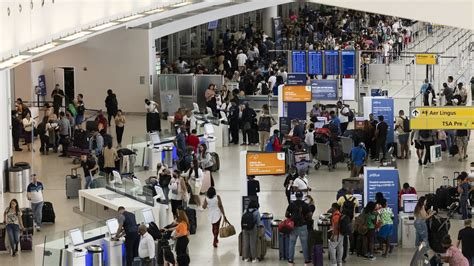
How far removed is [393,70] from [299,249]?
2051cm

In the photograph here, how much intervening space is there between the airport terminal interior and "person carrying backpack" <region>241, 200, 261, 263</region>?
118 millimetres

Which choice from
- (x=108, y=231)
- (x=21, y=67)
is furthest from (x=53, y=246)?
(x=21, y=67)

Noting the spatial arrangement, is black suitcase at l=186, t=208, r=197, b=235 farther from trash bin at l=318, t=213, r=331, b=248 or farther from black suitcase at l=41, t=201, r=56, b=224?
black suitcase at l=41, t=201, r=56, b=224

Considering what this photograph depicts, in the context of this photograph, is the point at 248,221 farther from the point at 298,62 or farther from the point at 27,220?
the point at 298,62

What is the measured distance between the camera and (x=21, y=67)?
3850 centimetres

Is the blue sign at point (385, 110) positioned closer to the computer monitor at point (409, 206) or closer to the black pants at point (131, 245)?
the computer monitor at point (409, 206)

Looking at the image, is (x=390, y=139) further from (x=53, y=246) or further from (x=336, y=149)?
(x=53, y=246)

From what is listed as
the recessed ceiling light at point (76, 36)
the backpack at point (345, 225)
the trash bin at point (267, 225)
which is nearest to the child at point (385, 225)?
the backpack at point (345, 225)

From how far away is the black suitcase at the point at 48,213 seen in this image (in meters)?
24.4

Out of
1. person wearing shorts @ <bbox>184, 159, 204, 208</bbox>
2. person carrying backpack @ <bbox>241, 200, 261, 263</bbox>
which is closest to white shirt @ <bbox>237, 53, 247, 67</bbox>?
person wearing shorts @ <bbox>184, 159, 204, 208</bbox>

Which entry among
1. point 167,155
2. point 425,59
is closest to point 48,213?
point 167,155

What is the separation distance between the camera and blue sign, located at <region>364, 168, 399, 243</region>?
896 inches

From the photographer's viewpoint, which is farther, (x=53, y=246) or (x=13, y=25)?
(x=13, y=25)

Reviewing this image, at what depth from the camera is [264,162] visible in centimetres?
2327
